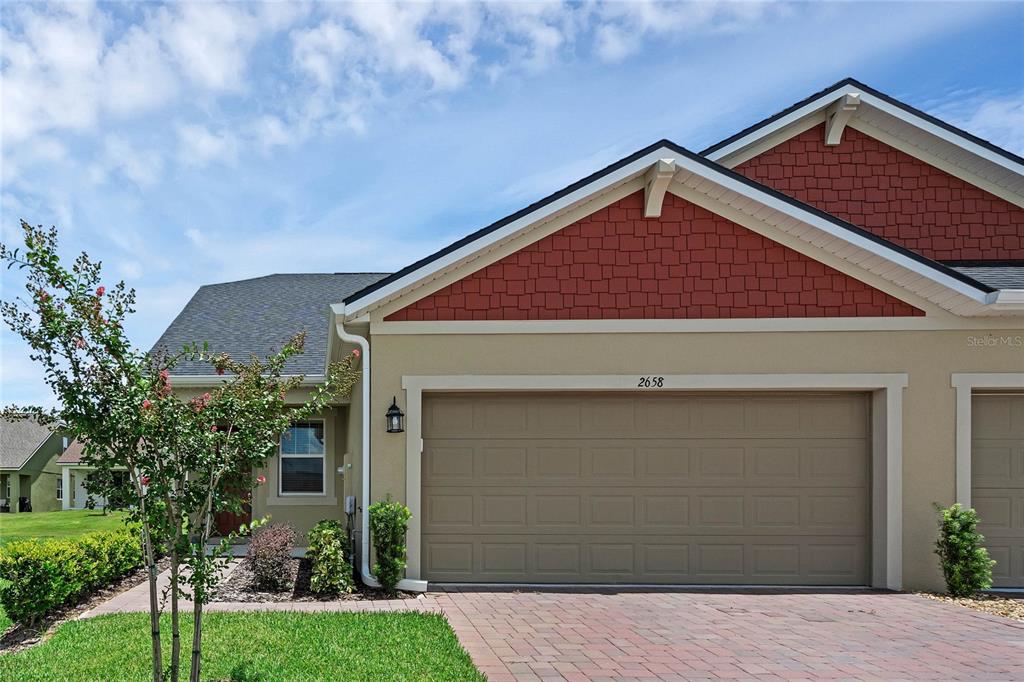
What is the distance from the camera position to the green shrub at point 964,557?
947 cm

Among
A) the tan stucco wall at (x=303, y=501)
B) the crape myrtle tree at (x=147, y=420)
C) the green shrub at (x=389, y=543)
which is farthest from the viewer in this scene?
the tan stucco wall at (x=303, y=501)

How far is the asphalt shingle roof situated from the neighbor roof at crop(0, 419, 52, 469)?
37.8 metres

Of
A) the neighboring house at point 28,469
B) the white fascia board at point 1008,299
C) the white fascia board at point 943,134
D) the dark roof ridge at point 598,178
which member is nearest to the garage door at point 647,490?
the dark roof ridge at point 598,178

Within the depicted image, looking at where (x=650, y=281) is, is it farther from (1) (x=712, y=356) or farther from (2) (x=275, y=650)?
(2) (x=275, y=650)

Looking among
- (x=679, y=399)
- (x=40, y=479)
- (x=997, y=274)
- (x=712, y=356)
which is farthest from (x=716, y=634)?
(x=40, y=479)

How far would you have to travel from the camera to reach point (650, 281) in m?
10.1

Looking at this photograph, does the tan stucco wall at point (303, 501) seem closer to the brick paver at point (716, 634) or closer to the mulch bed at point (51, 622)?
the mulch bed at point (51, 622)

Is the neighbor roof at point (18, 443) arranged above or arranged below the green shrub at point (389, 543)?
below

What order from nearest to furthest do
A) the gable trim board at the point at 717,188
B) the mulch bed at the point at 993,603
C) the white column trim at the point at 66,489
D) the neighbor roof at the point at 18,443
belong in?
the mulch bed at the point at 993,603 < the gable trim board at the point at 717,188 < the white column trim at the point at 66,489 < the neighbor roof at the point at 18,443

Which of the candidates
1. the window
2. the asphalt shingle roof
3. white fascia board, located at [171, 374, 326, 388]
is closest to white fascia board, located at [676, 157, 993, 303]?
the asphalt shingle roof

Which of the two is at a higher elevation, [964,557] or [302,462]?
[302,462]

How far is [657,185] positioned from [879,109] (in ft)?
14.8

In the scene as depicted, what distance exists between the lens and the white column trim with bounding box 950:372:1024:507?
32.5ft

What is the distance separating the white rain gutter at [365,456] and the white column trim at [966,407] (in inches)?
254
